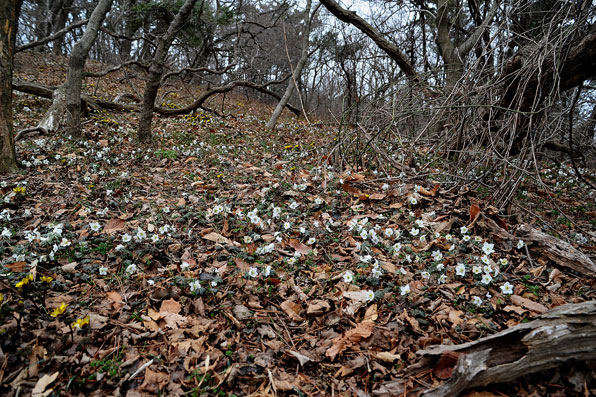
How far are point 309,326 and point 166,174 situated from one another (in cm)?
388

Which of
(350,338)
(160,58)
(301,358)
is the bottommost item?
(301,358)

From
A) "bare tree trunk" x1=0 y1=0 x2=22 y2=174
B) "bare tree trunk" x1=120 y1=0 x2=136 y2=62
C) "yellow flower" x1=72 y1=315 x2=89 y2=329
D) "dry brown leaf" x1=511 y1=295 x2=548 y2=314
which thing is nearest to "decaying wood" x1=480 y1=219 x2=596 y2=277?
"dry brown leaf" x1=511 y1=295 x2=548 y2=314

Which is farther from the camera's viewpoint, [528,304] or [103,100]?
[103,100]

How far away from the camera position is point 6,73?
4.16 meters

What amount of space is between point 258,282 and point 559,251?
102 inches

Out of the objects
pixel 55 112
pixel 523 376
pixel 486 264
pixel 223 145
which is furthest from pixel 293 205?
pixel 55 112

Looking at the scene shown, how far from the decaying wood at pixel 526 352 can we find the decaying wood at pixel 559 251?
1087mm

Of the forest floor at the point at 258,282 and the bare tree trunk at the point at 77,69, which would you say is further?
the bare tree trunk at the point at 77,69

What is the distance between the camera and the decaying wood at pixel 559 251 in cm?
262

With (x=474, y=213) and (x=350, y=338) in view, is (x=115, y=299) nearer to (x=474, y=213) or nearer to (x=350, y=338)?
(x=350, y=338)

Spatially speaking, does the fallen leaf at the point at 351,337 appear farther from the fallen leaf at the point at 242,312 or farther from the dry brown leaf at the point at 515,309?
the dry brown leaf at the point at 515,309

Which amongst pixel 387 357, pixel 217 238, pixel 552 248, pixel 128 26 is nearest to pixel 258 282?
pixel 217 238

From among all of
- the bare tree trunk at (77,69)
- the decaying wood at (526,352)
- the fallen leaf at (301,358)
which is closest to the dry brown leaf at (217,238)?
the fallen leaf at (301,358)

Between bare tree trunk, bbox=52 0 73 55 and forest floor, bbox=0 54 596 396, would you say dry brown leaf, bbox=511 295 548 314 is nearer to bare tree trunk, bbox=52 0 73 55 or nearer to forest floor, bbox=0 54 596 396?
forest floor, bbox=0 54 596 396
